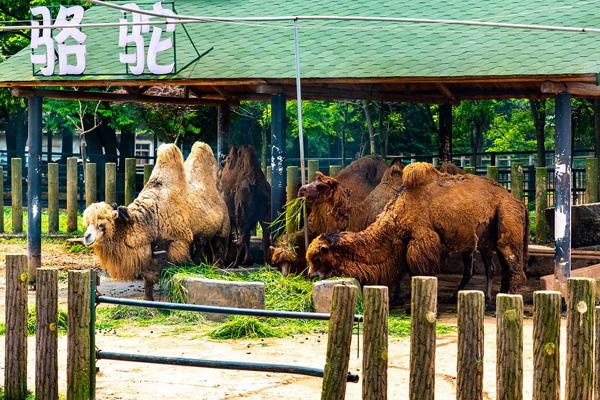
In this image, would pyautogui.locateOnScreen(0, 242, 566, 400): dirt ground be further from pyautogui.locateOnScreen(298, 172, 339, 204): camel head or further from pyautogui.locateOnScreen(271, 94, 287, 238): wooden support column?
pyautogui.locateOnScreen(271, 94, 287, 238): wooden support column

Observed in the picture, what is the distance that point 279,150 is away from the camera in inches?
608

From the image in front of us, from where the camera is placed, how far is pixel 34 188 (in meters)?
16.3

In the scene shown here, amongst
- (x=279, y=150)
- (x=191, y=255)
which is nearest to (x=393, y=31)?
(x=279, y=150)

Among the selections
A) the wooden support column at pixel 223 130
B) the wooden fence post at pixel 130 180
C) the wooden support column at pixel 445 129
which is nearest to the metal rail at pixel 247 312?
the wooden support column at pixel 445 129

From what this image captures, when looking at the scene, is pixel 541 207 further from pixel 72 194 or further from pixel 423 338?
pixel 423 338

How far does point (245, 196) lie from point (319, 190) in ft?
9.97

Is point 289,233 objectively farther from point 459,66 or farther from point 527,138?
point 527,138

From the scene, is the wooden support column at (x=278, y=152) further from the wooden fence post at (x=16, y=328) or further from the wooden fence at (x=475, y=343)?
the wooden fence at (x=475, y=343)

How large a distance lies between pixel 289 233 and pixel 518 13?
4.35m

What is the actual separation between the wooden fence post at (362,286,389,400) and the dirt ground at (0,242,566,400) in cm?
142

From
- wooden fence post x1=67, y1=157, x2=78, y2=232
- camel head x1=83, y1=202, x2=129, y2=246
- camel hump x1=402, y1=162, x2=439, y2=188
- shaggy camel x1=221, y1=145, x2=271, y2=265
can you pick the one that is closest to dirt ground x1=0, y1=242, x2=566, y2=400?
camel head x1=83, y1=202, x2=129, y2=246

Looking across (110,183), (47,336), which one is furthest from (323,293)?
(110,183)

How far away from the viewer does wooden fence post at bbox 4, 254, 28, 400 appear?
8.23 m

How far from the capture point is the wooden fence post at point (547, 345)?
261 inches
